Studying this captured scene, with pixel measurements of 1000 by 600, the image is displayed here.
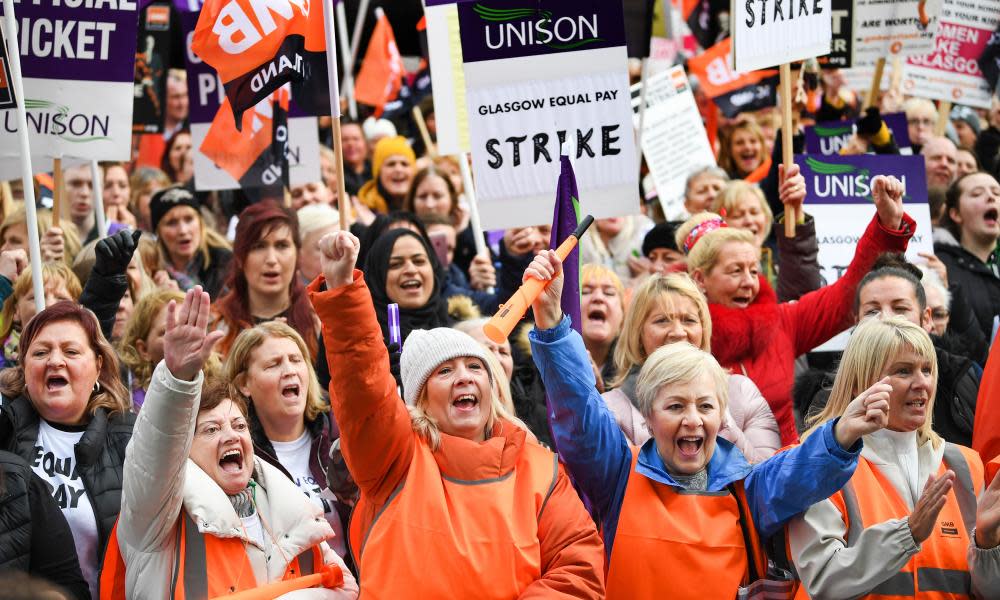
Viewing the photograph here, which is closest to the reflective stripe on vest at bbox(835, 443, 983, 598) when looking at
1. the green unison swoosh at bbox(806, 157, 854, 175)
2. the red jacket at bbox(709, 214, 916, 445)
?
the red jacket at bbox(709, 214, 916, 445)

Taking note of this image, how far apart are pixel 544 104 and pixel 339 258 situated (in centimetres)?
228

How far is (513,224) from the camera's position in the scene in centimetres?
637

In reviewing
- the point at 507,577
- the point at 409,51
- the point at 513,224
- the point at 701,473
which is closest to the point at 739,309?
the point at 513,224

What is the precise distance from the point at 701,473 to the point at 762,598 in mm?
449

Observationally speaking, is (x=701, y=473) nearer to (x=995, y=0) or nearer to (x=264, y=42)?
(x=264, y=42)

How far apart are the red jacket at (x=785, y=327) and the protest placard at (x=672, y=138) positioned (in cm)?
272

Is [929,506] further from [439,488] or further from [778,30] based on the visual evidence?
[778,30]

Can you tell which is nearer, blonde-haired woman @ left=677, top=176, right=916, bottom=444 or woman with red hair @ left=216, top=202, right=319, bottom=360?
blonde-haired woman @ left=677, top=176, right=916, bottom=444

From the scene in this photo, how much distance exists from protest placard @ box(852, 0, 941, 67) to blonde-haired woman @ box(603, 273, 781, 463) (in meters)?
3.92

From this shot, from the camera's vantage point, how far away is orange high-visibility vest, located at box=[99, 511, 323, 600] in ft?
14.7

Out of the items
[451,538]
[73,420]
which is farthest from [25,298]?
[451,538]

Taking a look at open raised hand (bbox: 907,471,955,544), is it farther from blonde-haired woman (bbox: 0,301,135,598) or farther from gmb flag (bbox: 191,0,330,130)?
gmb flag (bbox: 191,0,330,130)

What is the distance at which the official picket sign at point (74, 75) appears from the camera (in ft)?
22.9

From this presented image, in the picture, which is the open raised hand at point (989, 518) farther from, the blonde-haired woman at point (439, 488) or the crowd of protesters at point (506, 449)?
the blonde-haired woman at point (439, 488)
